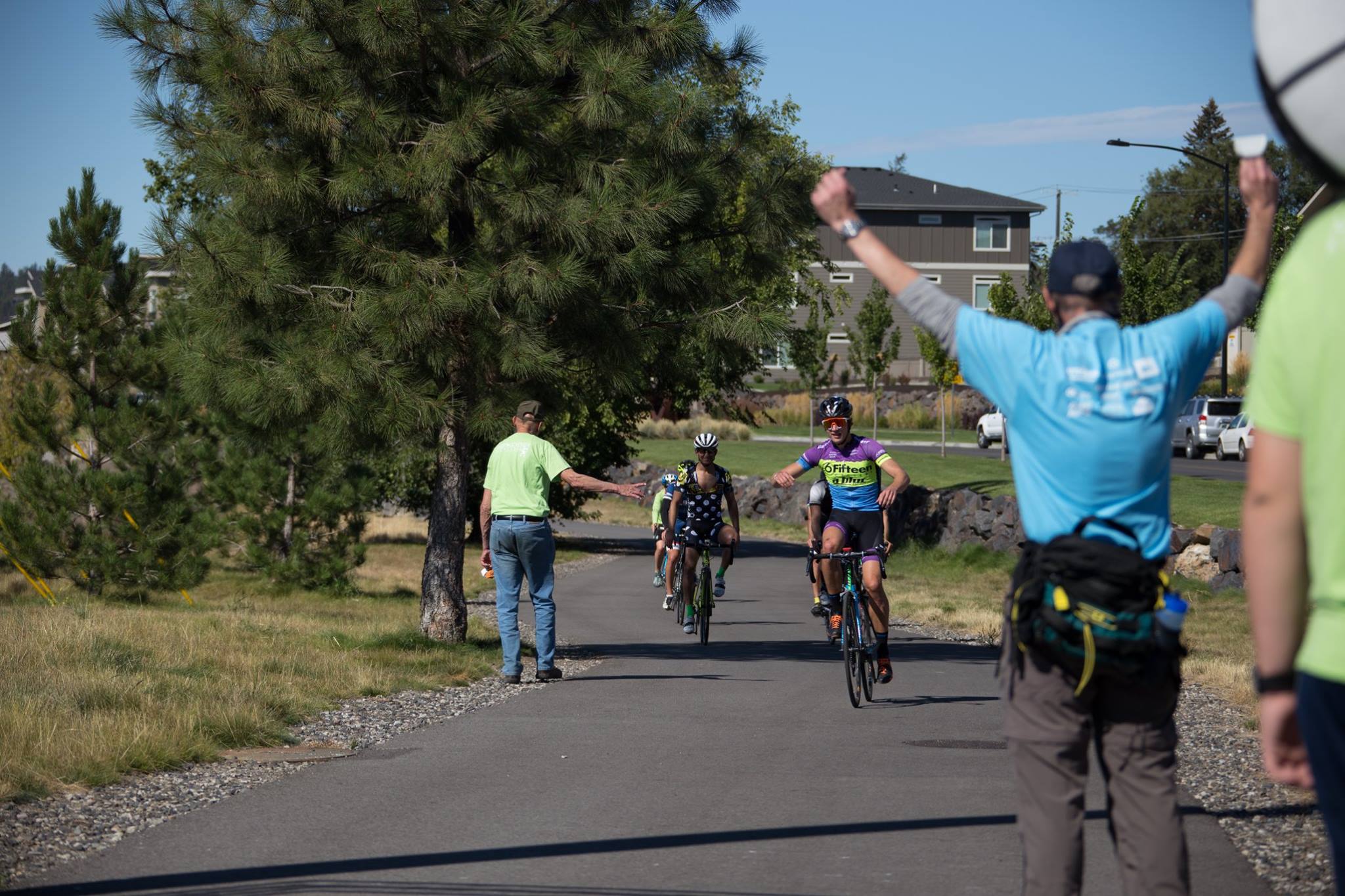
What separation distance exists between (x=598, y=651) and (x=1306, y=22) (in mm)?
11735

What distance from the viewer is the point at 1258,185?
13.7 ft

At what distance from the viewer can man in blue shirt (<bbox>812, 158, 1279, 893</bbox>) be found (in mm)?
4078

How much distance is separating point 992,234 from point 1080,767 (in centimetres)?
7556

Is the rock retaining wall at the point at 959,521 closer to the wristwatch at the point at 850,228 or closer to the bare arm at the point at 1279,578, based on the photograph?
the wristwatch at the point at 850,228

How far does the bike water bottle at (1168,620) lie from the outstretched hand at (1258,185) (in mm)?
1086

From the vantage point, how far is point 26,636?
11.8 metres

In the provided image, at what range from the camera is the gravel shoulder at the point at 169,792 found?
5.99 meters

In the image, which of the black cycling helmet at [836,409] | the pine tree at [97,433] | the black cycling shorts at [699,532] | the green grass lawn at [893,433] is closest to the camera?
the black cycling helmet at [836,409]

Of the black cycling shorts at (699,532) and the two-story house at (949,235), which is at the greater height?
the two-story house at (949,235)

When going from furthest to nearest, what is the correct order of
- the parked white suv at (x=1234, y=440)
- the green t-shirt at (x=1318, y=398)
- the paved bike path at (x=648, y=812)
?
the parked white suv at (x=1234, y=440), the paved bike path at (x=648, y=812), the green t-shirt at (x=1318, y=398)

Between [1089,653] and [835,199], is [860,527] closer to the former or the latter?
[835,199]

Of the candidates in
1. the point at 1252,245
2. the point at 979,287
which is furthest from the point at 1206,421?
the point at 1252,245

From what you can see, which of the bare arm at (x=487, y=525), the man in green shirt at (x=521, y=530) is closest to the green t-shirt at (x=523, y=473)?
the man in green shirt at (x=521, y=530)

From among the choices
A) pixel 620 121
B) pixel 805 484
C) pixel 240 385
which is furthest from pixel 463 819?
pixel 805 484
